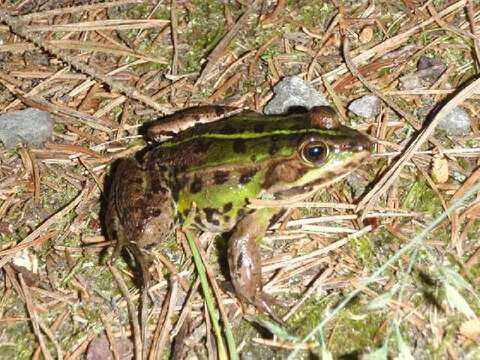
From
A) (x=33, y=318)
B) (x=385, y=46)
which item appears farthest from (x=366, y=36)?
(x=33, y=318)

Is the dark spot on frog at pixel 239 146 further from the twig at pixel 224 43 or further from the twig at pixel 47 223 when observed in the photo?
the twig at pixel 47 223

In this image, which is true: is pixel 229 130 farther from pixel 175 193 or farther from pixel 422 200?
pixel 422 200

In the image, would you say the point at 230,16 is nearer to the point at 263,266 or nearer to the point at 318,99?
the point at 318,99

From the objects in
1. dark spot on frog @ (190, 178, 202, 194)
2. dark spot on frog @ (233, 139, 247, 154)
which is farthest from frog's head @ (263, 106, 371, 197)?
dark spot on frog @ (190, 178, 202, 194)

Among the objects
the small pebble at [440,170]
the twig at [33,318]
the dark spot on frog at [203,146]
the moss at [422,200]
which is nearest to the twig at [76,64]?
the dark spot on frog at [203,146]

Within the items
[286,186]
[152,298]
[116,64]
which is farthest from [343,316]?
[116,64]

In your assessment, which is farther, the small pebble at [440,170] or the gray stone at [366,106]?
the gray stone at [366,106]
